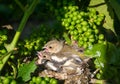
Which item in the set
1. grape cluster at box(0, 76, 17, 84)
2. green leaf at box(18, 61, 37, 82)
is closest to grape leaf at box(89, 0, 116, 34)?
green leaf at box(18, 61, 37, 82)

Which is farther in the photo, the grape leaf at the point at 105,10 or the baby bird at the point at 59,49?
the grape leaf at the point at 105,10

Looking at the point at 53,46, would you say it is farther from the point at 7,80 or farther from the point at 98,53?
the point at 7,80

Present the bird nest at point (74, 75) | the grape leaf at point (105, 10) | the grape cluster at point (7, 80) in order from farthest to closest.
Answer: the grape leaf at point (105, 10) → the bird nest at point (74, 75) → the grape cluster at point (7, 80)

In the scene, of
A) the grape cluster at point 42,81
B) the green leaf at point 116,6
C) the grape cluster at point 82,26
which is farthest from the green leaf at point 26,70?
the green leaf at point 116,6

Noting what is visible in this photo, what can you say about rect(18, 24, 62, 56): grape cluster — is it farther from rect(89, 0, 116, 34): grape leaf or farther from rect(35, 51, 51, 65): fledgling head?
rect(89, 0, 116, 34): grape leaf

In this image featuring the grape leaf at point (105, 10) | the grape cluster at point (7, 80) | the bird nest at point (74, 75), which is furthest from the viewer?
the grape leaf at point (105, 10)

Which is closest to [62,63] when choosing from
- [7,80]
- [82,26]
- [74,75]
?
[74,75]

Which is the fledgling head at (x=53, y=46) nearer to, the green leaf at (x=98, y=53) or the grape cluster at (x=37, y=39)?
the grape cluster at (x=37, y=39)
